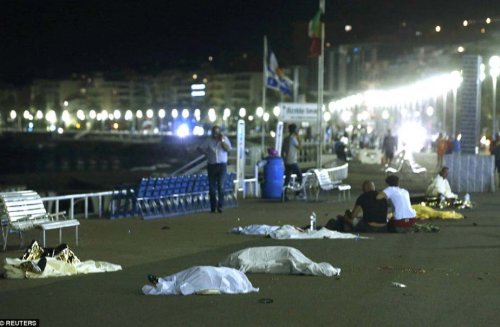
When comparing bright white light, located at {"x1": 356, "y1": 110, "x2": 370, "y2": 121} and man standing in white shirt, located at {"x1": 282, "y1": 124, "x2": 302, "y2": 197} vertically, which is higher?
bright white light, located at {"x1": 356, "y1": 110, "x2": 370, "y2": 121}

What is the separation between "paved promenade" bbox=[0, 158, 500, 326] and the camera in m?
9.32

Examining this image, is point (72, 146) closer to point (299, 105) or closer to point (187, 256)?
point (299, 105)

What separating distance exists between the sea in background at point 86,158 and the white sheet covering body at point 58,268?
40.5 metres

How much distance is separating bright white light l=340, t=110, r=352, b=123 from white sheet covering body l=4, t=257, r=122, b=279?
68.9 meters

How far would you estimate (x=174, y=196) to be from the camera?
69.4ft

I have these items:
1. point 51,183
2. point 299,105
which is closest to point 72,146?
point 51,183

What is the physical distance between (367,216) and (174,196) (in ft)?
18.7

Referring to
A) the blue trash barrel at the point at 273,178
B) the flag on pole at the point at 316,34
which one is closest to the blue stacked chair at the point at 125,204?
the blue trash barrel at the point at 273,178

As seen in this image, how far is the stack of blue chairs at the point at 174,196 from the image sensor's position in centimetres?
1995

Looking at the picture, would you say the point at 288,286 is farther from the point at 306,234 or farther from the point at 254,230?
the point at 254,230

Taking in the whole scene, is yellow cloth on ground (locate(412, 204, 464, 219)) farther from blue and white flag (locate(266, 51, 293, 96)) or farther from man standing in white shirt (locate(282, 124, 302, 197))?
blue and white flag (locate(266, 51, 293, 96))

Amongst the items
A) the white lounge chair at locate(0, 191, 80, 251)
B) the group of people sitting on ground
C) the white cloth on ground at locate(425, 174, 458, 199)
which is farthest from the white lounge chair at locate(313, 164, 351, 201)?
the white lounge chair at locate(0, 191, 80, 251)

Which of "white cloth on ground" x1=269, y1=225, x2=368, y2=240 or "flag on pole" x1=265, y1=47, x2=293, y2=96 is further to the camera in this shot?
"flag on pole" x1=265, y1=47, x2=293, y2=96

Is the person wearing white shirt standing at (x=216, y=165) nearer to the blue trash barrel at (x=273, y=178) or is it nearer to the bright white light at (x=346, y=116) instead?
the blue trash barrel at (x=273, y=178)
